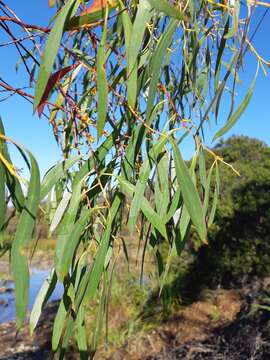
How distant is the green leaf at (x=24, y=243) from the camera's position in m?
0.71

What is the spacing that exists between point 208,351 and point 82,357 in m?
2.20

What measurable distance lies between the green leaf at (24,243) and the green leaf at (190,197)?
0.83ft

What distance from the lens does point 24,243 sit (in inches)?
30.3

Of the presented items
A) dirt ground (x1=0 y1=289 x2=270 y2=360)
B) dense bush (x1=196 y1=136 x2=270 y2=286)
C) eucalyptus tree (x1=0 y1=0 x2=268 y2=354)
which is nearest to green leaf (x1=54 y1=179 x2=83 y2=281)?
eucalyptus tree (x1=0 y1=0 x2=268 y2=354)

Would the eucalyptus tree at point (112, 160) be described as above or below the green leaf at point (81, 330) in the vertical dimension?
above

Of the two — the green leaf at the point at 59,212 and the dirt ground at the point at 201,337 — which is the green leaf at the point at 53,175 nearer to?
the green leaf at the point at 59,212

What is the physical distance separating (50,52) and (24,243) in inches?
12.0

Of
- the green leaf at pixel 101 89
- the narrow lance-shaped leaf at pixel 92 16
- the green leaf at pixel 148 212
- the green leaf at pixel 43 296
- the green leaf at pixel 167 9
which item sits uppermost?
the narrow lance-shaped leaf at pixel 92 16

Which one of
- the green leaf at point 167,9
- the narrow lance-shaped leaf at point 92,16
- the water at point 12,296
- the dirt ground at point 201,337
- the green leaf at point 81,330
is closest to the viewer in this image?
the green leaf at point 167,9

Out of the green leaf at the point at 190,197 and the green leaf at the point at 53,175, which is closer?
the green leaf at the point at 190,197

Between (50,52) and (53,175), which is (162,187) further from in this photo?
A: (50,52)

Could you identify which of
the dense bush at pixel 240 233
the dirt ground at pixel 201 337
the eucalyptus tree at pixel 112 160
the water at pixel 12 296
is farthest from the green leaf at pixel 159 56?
the water at pixel 12 296

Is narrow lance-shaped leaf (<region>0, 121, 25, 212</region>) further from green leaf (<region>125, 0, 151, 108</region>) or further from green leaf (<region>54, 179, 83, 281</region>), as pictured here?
green leaf (<region>125, 0, 151, 108</region>)

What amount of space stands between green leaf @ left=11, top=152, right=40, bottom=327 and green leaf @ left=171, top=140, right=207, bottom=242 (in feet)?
0.83
